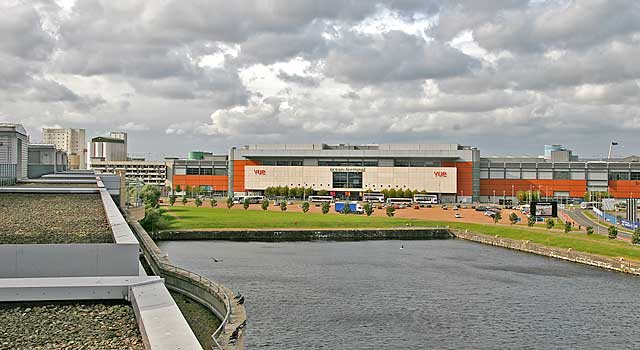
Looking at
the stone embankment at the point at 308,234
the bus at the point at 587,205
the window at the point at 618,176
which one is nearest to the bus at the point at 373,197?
the bus at the point at 587,205

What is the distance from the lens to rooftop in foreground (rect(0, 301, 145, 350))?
7.20 m

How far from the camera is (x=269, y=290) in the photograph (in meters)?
26.1

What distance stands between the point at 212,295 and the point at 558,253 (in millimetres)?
27582

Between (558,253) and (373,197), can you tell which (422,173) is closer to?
(373,197)

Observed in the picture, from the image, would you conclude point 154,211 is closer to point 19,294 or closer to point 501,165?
point 19,294

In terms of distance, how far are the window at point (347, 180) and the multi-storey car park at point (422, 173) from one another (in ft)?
0.28

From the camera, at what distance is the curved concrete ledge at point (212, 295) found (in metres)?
14.5

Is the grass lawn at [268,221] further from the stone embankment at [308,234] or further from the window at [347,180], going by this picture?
the window at [347,180]

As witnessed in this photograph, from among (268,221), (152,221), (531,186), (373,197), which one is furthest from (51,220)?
(531,186)

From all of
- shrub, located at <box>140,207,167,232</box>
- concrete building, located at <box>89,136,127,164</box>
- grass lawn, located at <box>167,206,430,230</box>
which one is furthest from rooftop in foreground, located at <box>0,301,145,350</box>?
concrete building, located at <box>89,136,127,164</box>

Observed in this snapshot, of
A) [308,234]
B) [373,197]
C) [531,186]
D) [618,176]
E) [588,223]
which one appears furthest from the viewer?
[531,186]

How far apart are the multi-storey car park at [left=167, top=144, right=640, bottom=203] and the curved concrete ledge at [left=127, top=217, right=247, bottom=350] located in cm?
6957

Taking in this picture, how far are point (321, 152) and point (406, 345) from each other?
253 ft

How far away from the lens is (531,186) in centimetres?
9250
